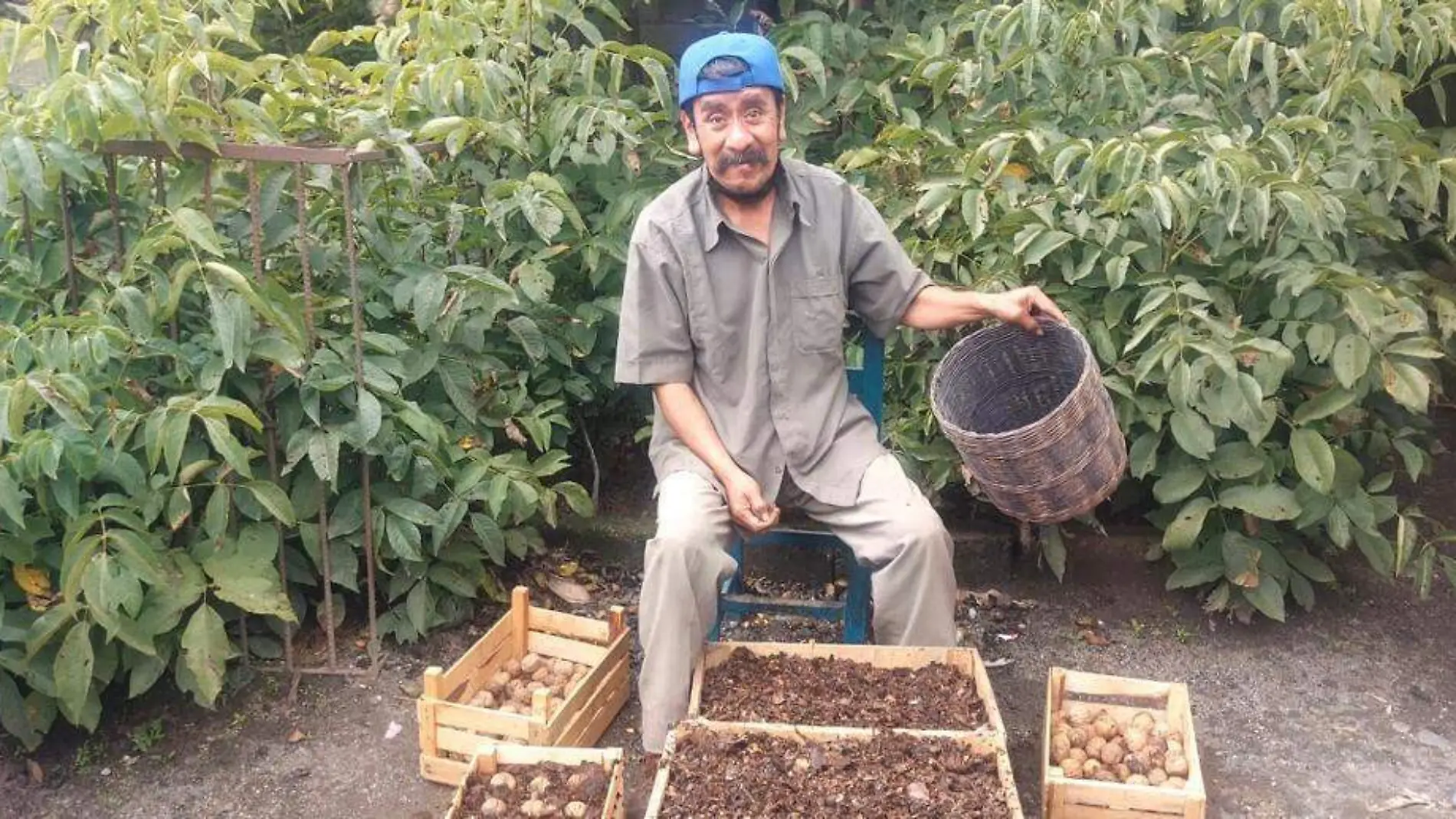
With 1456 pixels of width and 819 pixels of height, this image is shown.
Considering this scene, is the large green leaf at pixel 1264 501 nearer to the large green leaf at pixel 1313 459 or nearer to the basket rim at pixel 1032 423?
the large green leaf at pixel 1313 459

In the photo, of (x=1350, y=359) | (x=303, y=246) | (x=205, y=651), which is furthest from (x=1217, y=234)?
(x=205, y=651)

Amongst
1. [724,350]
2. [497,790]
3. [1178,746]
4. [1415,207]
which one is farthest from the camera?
[1415,207]

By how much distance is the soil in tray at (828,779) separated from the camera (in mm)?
2273

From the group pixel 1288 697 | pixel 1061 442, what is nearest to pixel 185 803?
pixel 1061 442

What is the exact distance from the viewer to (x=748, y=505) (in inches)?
108

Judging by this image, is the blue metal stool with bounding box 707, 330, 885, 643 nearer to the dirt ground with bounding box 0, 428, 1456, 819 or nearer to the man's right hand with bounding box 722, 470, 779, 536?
the man's right hand with bounding box 722, 470, 779, 536

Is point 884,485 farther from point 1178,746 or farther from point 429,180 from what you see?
point 429,180

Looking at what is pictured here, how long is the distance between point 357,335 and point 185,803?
1.12 m

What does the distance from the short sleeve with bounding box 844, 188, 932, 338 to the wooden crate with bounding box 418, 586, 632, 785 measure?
40.6 inches

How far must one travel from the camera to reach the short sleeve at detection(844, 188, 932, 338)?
2.96 m

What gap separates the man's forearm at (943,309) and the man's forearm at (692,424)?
53cm

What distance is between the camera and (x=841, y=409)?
3020 mm

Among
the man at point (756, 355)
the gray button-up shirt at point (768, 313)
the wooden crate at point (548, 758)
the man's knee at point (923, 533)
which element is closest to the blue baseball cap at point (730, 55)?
the man at point (756, 355)

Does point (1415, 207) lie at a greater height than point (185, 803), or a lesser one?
greater
